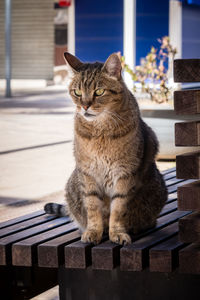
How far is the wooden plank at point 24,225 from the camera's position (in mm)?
3496

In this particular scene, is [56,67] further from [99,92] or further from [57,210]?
[99,92]

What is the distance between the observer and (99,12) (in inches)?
808

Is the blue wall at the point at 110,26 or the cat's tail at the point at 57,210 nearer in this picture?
the cat's tail at the point at 57,210

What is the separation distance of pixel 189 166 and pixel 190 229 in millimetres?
323

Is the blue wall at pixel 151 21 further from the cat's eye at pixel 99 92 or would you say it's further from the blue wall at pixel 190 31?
the cat's eye at pixel 99 92

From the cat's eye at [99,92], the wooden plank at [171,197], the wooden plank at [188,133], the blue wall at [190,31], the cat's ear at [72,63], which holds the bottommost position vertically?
the wooden plank at [171,197]

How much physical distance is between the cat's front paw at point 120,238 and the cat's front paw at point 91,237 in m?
0.07

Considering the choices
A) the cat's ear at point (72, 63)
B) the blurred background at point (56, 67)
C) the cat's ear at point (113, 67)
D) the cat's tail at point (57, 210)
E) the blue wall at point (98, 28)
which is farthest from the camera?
the blue wall at point (98, 28)

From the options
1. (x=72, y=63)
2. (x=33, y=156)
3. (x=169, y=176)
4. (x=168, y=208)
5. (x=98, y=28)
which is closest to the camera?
(x=72, y=63)

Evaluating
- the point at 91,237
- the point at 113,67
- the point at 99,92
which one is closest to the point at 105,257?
the point at 91,237

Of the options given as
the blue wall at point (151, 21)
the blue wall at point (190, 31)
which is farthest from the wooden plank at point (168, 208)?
the blue wall at point (151, 21)

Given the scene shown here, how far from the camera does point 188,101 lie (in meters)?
2.86

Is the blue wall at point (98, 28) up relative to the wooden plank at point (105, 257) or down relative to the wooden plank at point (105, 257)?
up

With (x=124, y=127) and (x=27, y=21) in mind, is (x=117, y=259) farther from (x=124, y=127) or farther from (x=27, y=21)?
(x=27, y=21)
